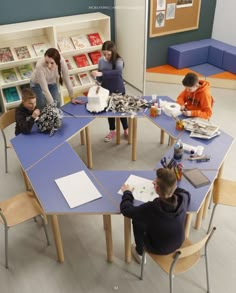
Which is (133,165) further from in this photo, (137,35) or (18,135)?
(137,35)

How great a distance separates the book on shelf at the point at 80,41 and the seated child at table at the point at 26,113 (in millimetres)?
2206

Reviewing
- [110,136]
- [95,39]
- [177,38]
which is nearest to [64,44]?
[95,39]

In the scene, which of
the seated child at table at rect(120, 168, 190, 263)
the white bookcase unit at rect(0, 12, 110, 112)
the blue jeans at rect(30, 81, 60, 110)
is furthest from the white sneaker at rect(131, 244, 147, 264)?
the white bookcase unit at rect(0, 12, 110, 112)

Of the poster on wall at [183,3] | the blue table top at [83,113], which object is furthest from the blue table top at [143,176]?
the poster on wall at [183,3]

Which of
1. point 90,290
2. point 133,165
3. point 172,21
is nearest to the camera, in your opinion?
point 90,290

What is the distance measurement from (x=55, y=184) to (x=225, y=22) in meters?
5.42

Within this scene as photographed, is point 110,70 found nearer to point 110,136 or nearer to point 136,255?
point 110,136

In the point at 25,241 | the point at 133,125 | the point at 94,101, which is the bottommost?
the point at 25,241

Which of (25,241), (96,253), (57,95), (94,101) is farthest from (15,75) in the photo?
(96,253)

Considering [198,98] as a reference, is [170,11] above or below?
above

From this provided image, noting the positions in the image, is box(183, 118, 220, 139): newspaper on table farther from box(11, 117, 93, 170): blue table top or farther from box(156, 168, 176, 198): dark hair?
box(156, 168, 176, 198): dark hair

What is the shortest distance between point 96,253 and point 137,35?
3.70 m

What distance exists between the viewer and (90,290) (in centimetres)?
279

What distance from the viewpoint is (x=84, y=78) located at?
5.78m
